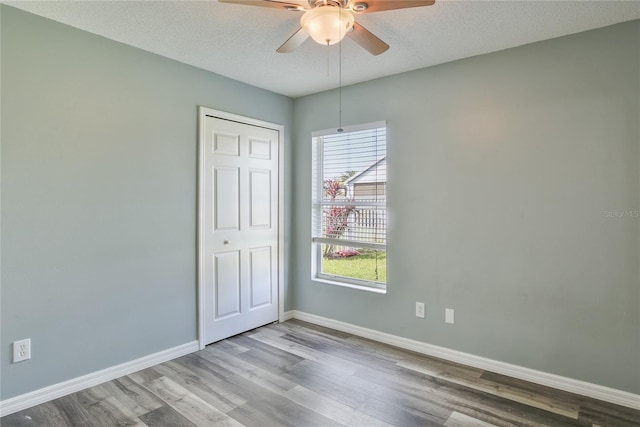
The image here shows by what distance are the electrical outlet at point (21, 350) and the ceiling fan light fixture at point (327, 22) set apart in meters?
2.56

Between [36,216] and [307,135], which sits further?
[307,135]

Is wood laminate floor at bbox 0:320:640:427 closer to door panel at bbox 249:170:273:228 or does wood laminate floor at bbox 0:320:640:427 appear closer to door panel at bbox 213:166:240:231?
door panel at bbox 213:166:240:231

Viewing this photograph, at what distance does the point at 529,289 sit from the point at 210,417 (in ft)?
7.72

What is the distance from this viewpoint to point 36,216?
227 centimetres

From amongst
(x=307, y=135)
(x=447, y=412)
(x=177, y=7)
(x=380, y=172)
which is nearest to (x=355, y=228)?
(x=380, y=172)

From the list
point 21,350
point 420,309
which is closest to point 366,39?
A: point 420,309

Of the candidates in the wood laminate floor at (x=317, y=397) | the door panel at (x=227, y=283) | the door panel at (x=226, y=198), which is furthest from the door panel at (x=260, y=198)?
the wood laminate floor at (x=317, y=397)

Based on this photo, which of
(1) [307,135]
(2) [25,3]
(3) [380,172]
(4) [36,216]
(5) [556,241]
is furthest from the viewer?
(1) [307,135]

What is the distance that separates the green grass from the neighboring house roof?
712 millimetres

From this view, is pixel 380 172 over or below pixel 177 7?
below

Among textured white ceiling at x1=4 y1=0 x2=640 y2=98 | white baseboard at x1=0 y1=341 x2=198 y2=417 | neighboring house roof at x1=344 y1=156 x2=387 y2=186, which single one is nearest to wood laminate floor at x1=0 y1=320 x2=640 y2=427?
white baseboard at x1=0 y1=341 x2=198 y2=417

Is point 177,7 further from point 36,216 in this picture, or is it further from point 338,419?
point 338,419

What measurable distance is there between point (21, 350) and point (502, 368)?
3314 millimetres

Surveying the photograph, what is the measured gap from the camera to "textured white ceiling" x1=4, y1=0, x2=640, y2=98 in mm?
2113
